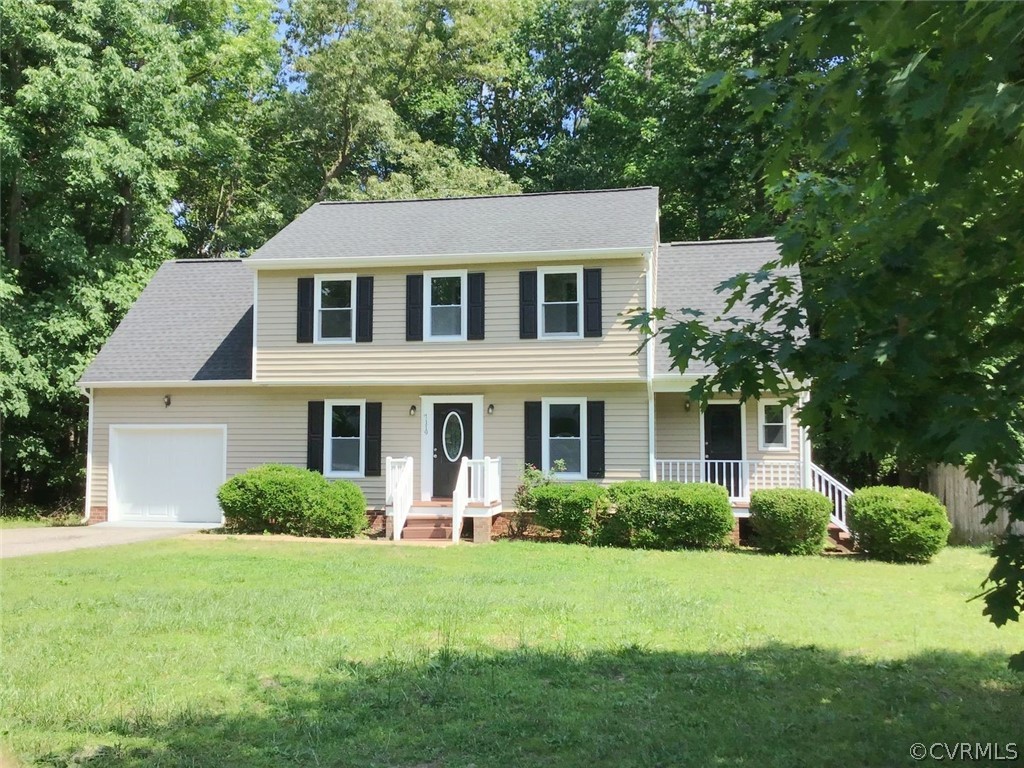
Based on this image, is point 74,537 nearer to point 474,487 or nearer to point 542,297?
point 474,487

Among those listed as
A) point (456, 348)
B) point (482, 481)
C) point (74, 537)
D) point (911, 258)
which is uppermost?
point (456, 348)

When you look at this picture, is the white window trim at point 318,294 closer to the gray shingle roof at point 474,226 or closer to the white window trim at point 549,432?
the gray shingle roof at point 474,226

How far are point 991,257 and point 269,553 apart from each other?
36.4ft

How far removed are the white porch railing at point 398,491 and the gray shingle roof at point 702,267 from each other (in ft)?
18.0

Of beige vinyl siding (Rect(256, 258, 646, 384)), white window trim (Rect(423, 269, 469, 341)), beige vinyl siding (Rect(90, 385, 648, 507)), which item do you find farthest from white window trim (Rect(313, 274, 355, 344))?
white window trim (Rect(423, 269, 469, 341))

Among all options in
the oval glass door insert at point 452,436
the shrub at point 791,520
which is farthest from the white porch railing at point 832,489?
the oval glass door insert at point 452,436

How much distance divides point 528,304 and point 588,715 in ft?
37.5

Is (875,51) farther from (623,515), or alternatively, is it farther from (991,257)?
(623,515)

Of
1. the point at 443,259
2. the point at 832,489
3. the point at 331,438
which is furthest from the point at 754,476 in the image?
the point at 331,438

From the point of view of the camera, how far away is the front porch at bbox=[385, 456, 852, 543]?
590 inches

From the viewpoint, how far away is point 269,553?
1262 centimetres

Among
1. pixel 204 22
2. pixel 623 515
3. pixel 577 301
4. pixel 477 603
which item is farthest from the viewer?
pixel 204 22

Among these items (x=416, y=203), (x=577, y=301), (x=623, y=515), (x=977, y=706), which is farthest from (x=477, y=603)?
(x=416, y=203)

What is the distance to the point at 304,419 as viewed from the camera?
17047mm
